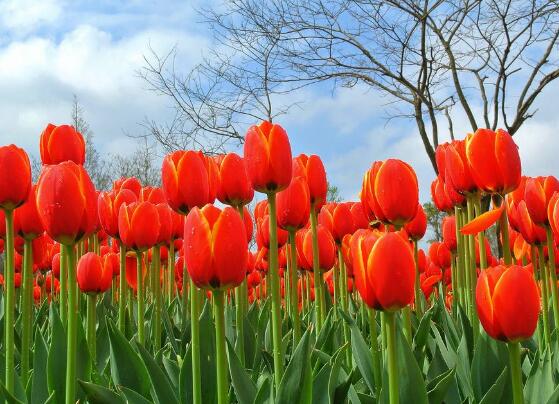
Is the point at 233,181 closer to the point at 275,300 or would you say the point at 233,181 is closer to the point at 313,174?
the point at 313,174

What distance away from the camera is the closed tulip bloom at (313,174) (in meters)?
1.95

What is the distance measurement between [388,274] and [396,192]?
Result: 45cm

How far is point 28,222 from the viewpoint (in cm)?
179

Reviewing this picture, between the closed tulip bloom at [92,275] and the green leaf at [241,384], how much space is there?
72cm

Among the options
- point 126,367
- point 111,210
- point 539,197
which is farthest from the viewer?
point 111,210

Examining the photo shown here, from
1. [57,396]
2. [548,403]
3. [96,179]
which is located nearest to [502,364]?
[548,403]

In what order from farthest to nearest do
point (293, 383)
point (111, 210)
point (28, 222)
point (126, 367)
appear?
1. point (111, 210)
2. point (28, 222)
3. point (126, 367)
4. point (293, 383)

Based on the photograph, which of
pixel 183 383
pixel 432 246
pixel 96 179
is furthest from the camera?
pixel 96 179

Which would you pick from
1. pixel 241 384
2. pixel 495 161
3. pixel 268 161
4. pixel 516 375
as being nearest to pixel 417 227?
pixel 495 161

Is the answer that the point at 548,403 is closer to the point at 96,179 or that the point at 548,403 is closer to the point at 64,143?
the point at 64,143

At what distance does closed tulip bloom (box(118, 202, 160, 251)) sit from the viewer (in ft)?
5.99

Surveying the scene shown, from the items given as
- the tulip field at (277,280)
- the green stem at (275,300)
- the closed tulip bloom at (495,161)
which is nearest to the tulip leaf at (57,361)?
the tulip field at (277,280)

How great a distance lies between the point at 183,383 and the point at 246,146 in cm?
56

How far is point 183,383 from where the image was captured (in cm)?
153
